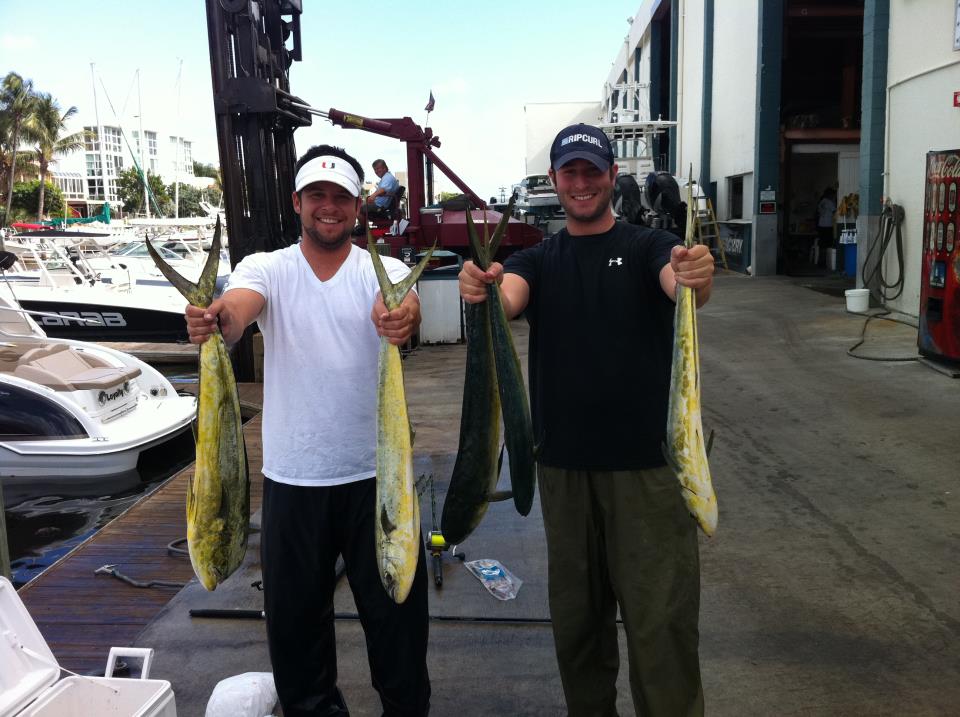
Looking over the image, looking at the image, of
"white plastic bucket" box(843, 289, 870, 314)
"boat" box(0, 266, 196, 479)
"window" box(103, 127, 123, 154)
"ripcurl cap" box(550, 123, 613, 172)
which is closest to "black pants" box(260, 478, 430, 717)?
"ripcurl cap" box(550, 123, 613, 172)

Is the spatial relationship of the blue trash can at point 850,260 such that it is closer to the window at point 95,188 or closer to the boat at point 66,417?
the boat at point 66,417

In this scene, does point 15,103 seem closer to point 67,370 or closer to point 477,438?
point 67,370

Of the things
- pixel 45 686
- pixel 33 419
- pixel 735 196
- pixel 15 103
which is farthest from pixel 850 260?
pixel 15 103

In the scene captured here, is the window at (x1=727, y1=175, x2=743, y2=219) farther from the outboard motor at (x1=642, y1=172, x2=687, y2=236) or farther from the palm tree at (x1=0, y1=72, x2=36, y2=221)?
the palm tree at (x1=0, y1=72, x2=36, y2=221)

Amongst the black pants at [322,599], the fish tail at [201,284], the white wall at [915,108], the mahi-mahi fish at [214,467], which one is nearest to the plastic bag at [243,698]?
the black pants at [322,599]

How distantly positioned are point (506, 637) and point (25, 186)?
57.1 meters

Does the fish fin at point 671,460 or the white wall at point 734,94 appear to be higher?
the white wall at point 734,94

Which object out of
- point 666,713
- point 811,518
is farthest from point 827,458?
point 666,713

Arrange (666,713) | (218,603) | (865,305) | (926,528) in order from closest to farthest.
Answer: (666,713) < (218,603) < (926,528) < (865,305)

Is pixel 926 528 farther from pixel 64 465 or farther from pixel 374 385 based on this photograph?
pixel 64 465

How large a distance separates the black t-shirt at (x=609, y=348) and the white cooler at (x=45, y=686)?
1.29 meters

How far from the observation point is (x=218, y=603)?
3617 millimetres

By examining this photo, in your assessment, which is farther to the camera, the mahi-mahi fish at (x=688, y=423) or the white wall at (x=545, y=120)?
the white wall at (x=545, y=120)

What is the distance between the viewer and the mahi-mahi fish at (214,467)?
2.14 meters
